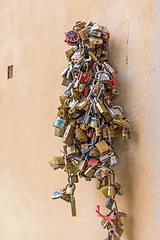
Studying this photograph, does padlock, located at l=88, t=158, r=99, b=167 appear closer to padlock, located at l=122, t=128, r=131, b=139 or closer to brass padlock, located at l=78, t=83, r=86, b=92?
padlock, located at l=122, t=128, r=131, b=139

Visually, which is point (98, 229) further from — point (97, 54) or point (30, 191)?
point (97, 54)

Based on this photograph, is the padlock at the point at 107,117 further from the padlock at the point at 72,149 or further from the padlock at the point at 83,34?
the padlock at the point at 83,34

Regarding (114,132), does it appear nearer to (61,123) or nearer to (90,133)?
(90,133)

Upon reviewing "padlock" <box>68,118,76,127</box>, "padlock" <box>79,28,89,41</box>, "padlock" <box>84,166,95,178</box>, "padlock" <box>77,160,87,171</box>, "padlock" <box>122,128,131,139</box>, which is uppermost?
"padlock" <box>79,28,89,41</box>

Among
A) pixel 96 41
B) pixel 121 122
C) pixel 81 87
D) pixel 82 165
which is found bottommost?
pixel 82 165

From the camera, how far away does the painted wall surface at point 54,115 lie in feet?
2.54

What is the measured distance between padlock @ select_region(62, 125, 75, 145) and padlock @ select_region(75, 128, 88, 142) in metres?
0.02

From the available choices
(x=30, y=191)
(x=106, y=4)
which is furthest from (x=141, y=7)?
(x=30, y=191)

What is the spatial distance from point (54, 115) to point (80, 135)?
391mm

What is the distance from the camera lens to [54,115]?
1.18 meters

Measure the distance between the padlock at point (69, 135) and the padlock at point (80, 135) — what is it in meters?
0.02

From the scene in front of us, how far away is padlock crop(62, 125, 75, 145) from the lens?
83cm

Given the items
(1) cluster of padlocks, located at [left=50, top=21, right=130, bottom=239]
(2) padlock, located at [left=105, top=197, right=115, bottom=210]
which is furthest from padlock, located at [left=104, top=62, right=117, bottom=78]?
(2) padlock, located at [left=105, top=197, right=115, bottom=210]

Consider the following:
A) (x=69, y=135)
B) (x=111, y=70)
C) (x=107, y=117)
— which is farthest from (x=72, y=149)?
(x=111, y=70)
